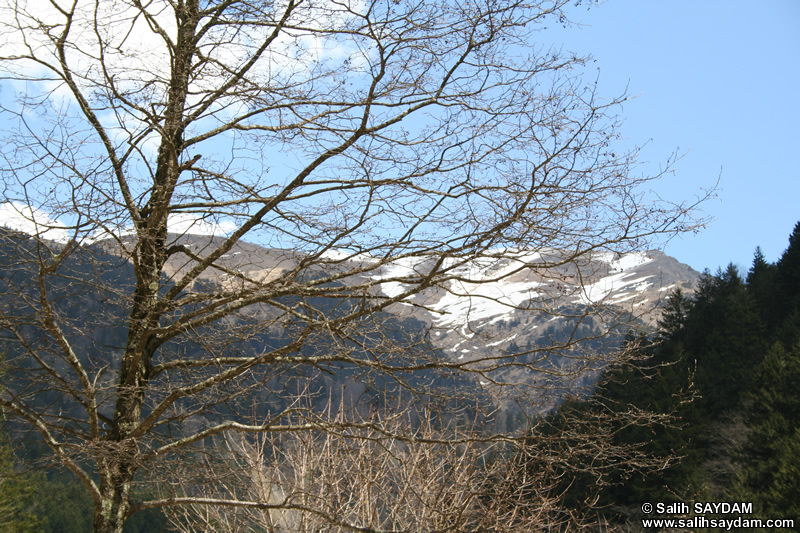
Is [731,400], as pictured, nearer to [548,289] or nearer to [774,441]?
[774,441]

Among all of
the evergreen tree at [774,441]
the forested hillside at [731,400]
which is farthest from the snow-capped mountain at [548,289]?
the evergreen tree at [774,441]

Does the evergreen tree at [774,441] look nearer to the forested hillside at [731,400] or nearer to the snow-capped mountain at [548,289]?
the forested hillside at [731,400]

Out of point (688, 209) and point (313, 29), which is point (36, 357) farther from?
point (688, 209)

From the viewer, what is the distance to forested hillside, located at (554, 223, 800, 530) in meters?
29.3

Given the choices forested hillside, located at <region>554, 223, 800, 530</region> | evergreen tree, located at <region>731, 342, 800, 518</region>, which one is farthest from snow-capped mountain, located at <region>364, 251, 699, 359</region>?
evergreen tree, located at <region>731, 342, 800, 518</region>

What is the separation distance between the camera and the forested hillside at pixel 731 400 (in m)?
29.3

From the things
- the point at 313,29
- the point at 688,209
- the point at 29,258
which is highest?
the point at 313,29

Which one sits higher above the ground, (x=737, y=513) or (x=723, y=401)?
(x=723, y=401)

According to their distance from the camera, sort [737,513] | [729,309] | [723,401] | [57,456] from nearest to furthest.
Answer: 1. [57,456]
2. [737,513]
3. [723,401]
4. [729,309]

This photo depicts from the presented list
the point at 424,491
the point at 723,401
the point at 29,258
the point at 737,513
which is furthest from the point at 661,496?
the point at 29,258

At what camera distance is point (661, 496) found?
31.3m

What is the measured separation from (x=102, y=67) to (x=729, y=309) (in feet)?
141

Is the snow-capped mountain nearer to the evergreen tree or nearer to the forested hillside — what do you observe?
the forested hillside

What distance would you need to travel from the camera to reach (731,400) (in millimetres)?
37500
